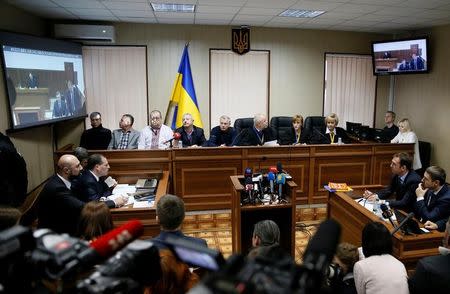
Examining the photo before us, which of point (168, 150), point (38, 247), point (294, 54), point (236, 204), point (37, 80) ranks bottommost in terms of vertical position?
point (236, 204)

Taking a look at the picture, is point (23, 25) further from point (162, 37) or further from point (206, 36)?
point (206, 36)

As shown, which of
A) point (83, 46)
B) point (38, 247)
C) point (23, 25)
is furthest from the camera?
point (83, 46)

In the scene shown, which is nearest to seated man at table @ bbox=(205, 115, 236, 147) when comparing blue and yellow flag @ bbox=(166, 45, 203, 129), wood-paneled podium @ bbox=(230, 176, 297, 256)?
blue and yellow flag @ bbox=(166, 45, 203, 129)

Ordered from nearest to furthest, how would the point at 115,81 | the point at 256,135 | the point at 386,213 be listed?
the point at 386,213 → the point at 256,135 → the point at 115,81

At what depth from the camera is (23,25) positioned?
5.20 metres

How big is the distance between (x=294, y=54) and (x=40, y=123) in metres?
4.84

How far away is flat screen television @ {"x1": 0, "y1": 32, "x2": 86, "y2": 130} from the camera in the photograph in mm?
4176

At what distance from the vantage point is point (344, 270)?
89.4 inches

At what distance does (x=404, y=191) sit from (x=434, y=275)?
6.34ft

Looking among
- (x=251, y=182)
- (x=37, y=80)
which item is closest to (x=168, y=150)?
(x=251, y=182)

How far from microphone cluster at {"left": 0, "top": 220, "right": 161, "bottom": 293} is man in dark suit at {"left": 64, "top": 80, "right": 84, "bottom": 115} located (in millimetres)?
5232

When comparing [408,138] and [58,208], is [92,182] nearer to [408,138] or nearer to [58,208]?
[58,208]

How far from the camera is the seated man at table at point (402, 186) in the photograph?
136 inches

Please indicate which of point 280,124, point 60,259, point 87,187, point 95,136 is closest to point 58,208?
point 87,187
